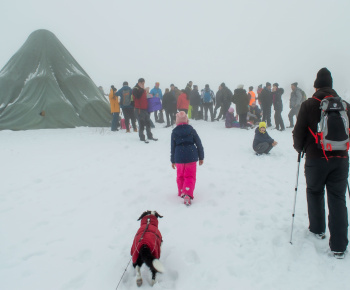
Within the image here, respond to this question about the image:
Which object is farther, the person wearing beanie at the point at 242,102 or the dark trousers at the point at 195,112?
the dark trousers at the point at 195,112

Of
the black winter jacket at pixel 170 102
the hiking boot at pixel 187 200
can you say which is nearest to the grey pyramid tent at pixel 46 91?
the black winter jacket at pixel 170 102

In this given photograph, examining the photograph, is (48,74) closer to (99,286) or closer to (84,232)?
(84,232)

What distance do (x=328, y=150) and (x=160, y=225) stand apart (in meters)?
2.58

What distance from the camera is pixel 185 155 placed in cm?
464

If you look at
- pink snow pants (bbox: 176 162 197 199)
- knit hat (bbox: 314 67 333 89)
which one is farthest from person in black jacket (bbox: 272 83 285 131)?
knit hat (bbox: 314 67 333 89)

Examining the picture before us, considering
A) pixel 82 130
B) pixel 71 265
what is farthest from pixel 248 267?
pixel 82 130

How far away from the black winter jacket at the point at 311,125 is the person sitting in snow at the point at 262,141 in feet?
14.8

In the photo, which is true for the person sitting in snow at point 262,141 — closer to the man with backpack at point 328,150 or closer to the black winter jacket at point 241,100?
the man with backpack at point 328,150

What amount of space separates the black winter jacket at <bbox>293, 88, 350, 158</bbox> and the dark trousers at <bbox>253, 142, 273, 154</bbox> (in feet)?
14.8

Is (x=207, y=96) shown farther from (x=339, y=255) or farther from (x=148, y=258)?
(x=148, y=258)

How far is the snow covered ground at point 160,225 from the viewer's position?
114 inches

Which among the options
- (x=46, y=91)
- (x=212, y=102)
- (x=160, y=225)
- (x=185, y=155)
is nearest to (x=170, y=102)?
(x=212, y=102)

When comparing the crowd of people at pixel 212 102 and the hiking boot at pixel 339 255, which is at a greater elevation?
the crowd of people at pixel 212 102

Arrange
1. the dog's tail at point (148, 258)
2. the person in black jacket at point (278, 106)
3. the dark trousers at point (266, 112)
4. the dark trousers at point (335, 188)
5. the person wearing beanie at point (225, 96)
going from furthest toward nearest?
1. the person wearing beanie at point (225, 96)
2. the dark trousers at point (266, 112)
3. the person in black jacket at point (278, 106)
4. the dark trousers at point (335, 188)
5. the dog's tail at point (148, 258)
